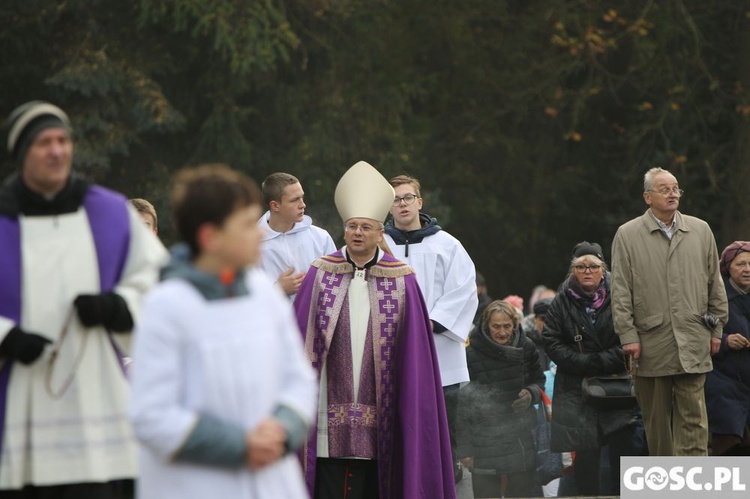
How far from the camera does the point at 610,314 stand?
384 inches

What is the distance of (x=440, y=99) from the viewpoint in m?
21.8

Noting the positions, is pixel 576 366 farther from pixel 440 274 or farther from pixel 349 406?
pixel 349 406

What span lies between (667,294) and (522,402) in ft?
3.81

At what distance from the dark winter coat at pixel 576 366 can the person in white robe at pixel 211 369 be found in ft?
18.3

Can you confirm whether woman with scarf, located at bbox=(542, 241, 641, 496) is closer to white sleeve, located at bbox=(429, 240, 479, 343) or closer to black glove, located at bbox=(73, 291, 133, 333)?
white sleeve, located at bbox=(429, 240, 479, 343)

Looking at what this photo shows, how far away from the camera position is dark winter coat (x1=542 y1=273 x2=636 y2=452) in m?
9.61

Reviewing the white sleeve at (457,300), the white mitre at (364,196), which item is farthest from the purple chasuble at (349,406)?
the white sleeve at (457,300)

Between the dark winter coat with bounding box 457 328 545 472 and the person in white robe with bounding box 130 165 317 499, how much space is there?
5.57m

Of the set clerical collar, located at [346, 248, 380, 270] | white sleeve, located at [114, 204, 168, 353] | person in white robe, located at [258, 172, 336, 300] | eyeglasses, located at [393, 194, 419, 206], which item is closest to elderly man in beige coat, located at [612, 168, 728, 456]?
eyeglasses, located at [393, 194, 419, 206]

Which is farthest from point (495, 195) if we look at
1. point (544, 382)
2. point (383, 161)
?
point (544, 382)

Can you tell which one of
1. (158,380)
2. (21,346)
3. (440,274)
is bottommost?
(158,380)

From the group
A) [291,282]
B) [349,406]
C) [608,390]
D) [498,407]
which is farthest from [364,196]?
[608,390]

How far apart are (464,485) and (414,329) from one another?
7.38ft

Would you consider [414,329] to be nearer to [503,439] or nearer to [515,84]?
[503,439]
